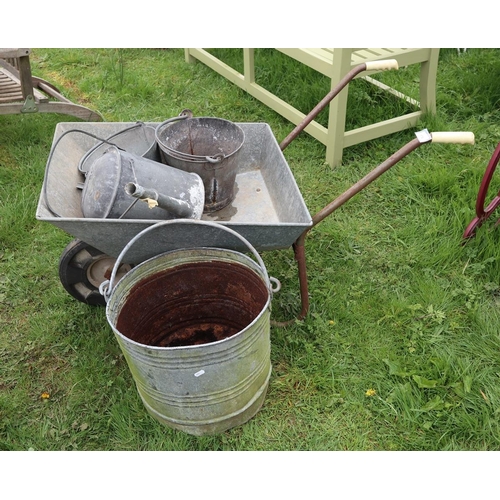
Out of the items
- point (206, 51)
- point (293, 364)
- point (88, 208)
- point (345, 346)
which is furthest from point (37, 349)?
point (206, 51)

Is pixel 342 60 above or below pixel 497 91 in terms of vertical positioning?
above

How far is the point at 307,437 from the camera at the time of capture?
2.38 metres

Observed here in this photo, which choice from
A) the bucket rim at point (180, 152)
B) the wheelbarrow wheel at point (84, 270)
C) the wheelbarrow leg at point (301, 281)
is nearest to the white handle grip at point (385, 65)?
the bucket rim at point (180, 152)

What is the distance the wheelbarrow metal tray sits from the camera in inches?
88.7

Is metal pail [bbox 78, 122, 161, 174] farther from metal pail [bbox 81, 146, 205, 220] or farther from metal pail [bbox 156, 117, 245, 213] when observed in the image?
metal pail [bbox 81, 146, 205, 220]

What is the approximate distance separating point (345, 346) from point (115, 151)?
1.52 m

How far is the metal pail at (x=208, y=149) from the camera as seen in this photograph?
2635 mm

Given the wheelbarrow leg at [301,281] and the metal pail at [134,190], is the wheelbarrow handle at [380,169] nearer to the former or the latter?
the wheelbarrow leg at [301,281]

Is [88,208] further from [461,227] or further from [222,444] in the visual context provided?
[461,227]

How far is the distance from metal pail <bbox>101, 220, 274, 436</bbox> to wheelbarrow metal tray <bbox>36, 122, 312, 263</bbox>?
0.33ft

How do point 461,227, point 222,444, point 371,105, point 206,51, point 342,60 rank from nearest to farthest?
point 222,444 → point 461,227 → point 342,60 → point 371,105 → point 206,51

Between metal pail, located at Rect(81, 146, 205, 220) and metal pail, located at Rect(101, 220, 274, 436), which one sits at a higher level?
A: metal pail, located at Rect(81, 146, 205, 220)

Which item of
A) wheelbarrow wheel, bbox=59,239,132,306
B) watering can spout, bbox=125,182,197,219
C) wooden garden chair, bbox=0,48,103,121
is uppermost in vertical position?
watering can spout, bbox=125,182,197,219

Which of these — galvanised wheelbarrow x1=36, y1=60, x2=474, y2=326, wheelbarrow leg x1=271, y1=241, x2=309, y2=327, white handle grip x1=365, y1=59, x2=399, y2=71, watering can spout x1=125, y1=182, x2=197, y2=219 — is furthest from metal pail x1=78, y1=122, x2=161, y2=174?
white handle grip x1=365, y1=59, x2=399, y2=71
